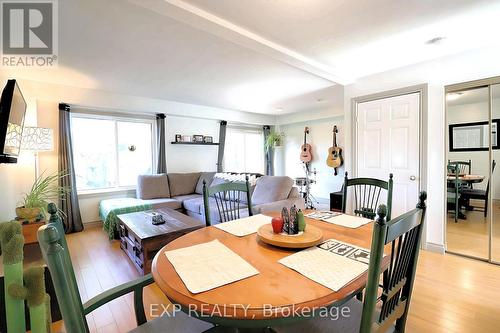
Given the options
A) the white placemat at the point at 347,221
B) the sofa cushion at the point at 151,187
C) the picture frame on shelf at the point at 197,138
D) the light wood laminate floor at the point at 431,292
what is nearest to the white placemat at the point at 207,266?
the white placemat at the point at 347,221

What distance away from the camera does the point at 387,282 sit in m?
0.87

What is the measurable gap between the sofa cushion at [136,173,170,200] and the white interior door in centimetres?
350

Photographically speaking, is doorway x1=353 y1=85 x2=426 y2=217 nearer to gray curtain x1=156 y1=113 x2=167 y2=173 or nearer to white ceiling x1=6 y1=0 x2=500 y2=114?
white ceiling x1=6 y1=0 x2=500 y2=114

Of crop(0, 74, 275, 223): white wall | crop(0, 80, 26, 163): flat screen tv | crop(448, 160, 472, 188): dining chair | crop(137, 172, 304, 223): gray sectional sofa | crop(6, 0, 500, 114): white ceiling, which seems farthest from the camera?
crop(137, 172, 304, 223): gray sectional sofa

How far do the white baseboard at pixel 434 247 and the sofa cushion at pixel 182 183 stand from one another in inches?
158

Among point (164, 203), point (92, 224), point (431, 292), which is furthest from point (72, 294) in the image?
point (92, 224)

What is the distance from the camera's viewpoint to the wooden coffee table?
7.64ft

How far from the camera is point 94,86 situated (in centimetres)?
384

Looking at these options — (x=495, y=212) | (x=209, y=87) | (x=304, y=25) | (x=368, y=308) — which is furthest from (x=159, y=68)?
(x=495, y=212)

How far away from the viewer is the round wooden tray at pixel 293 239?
115cm


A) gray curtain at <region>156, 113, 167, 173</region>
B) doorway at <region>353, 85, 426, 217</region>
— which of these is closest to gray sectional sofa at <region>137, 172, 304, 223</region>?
gray curtain at <region>156, 113, 167, 173</region>

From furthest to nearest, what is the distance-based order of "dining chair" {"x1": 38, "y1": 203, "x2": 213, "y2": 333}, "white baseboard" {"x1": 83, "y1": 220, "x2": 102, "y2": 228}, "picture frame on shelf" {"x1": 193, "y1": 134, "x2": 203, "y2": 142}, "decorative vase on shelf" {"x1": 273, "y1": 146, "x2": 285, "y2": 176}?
"decorative vase on shelf" {"x1": 273, "y1": 146, "x2": 285, "y2": 176}
"picture frame on shelf" {"x1": 193, "y1": 134, "x2": 203, "y2": 142}
"white baseboard" {"x1": 83, "y1": 220, "x2": 102, "y2": 228}
"dining chair" {"x1": 38, "y1": 203, "x2": 213, "y2": 333}

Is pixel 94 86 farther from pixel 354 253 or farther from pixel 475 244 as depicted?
pixel 475 244

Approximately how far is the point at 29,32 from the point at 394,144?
425 centimetres
